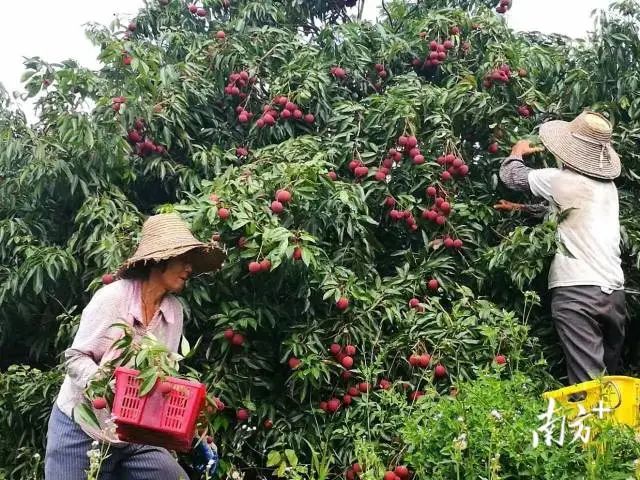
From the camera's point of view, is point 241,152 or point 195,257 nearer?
point 195,257

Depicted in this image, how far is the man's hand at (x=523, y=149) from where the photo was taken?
13.0ft

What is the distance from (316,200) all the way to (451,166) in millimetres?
779

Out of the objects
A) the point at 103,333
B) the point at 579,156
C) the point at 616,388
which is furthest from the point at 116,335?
the point at 579,156

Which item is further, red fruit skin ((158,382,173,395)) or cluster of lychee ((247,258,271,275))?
cluster of lychee ((247,258,271,275))

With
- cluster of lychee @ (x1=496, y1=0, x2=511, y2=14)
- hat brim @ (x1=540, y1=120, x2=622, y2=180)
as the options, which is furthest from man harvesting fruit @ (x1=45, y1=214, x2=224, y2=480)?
cluster of lychee @ (x1=496, y1=0, x2=511, y2=14)

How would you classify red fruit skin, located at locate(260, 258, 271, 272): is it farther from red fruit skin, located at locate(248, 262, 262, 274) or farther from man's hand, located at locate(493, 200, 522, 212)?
man's hand, located at locate(493, 200, 522, 212)

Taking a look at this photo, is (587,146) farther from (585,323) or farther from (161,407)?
(161,407)

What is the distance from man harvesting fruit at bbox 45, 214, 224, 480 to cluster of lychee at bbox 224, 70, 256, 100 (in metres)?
1.51

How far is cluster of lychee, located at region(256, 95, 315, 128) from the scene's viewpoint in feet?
13.7

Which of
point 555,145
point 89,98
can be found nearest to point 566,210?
point 555,145

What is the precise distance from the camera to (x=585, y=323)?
3471 mm

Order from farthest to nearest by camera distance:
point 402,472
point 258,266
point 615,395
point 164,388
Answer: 1. point 258,266
2. point 402,472
3. point 615,395
4. point 164,388

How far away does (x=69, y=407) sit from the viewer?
2.65m

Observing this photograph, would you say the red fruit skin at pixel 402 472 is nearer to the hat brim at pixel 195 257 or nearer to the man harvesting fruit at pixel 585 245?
the man harvesting fruit at pixel 585 245
